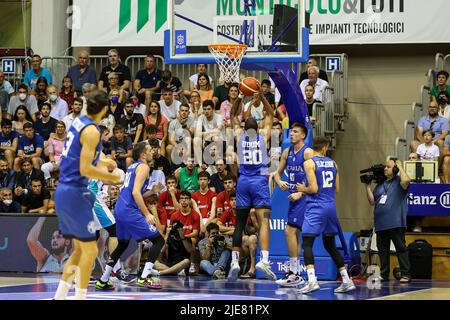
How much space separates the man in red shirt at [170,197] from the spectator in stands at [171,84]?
3.38 meters

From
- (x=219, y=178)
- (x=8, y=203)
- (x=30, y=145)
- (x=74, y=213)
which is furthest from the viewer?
(x=30, y=145)

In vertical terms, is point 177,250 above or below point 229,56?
below

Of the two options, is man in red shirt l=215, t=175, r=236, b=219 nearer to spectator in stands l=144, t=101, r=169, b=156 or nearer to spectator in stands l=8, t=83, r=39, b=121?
spectator in stands l=144, t=101, r=169, b=156

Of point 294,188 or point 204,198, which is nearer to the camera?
point 294,188

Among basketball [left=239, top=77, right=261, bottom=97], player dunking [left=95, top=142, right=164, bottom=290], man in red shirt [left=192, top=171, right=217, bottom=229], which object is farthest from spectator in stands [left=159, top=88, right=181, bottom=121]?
player dunking [left=95, top=142, right=164, bottom=290]

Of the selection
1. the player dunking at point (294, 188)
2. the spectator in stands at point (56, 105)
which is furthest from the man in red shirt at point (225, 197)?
the spectator in stands at point (56, 105)

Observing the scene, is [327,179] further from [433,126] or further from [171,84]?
[171,84]

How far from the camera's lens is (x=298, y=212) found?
13.9m

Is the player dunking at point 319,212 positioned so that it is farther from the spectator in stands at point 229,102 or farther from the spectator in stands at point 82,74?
the spectator in stands at point 82,74

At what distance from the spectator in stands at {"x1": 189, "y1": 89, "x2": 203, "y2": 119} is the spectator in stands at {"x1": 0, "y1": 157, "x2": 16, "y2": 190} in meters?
3.86

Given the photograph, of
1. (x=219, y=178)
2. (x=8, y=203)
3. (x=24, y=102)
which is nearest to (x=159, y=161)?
(x=219, y=178)

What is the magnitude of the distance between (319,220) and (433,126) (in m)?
6.21

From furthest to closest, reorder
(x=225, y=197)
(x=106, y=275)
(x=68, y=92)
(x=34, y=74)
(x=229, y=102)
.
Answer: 1. (x=34, y=74)
2. (x=68, y=92)
3. (x=229, y=102)
4. (x=225, y=197)
5. (x=106, y=275)

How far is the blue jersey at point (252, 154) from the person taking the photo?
47.6 feet
